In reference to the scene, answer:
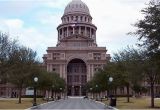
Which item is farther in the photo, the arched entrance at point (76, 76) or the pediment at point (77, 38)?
the pediment at point (77, 38)

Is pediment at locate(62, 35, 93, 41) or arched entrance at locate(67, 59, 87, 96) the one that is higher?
pediment at locate(62, 35, 93, 41)

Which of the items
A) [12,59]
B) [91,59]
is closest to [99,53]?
[91,59]

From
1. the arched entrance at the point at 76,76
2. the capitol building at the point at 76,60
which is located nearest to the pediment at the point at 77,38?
the capitol building at the point at 76,60

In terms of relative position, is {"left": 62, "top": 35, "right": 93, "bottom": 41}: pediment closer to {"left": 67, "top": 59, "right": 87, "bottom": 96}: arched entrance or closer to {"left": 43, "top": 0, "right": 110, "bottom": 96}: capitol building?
{"left": 43, "top": 0, "right": 110, "bottom": 96}: capitol building

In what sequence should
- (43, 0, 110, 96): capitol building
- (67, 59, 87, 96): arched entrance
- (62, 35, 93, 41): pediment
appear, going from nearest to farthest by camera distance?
(43, 0, 110, 96): capitol building → (67, 59, 87, 96): arched entrance → (62, 35, 93, 41): pediment

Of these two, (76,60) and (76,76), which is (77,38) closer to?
(76,60)

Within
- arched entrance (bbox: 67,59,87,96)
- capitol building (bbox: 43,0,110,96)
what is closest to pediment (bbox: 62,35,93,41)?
capitol building (bbox: 43,0,110,96)

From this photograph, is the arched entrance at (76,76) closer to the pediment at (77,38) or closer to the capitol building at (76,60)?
the capitol building at (76,60)

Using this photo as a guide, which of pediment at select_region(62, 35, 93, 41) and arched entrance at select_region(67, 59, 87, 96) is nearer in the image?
arched entrance at select_region(67, 59, 87, 96)

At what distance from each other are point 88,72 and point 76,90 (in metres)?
14.5

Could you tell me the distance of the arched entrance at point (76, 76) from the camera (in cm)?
19125

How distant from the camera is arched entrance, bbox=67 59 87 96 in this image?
19125 cm

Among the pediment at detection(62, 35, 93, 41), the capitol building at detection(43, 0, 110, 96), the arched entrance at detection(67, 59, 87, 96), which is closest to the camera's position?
the capitol building at detection(43, 0, 110, 96)

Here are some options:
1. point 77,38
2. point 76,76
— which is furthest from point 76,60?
point 77,38
